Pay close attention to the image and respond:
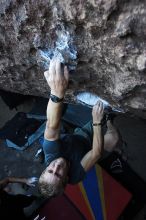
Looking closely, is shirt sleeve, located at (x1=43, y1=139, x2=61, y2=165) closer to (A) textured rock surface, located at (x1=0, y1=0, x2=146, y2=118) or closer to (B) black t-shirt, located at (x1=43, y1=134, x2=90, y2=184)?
(B) black t-shirt, located at (x1=43, y1=134, x2=90, y2=184)

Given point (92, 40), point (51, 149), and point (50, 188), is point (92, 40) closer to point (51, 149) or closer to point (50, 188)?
point (51, 149)

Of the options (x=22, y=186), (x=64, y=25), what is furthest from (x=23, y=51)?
(x=22, y=186)

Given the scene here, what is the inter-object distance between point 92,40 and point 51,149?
0.86m

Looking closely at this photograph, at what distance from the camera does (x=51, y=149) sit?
241 centimetres

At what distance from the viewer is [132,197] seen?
3562 mm

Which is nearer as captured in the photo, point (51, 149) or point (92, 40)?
point (92, 40)

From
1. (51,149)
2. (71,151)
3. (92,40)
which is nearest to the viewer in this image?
(92,40)

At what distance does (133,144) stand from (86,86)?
5.87 ft

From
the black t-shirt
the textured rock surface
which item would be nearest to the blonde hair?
the black t-shirt

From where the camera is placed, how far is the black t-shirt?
7.95 ft

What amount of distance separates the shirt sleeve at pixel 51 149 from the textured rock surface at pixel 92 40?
368 mm

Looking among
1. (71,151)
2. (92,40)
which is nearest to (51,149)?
(71,151)

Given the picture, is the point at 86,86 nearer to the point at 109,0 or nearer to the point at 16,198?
the point at 109,0

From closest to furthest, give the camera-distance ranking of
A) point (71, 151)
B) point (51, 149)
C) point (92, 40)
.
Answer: point (92, 40), point (51, 149), point (71, 151)
